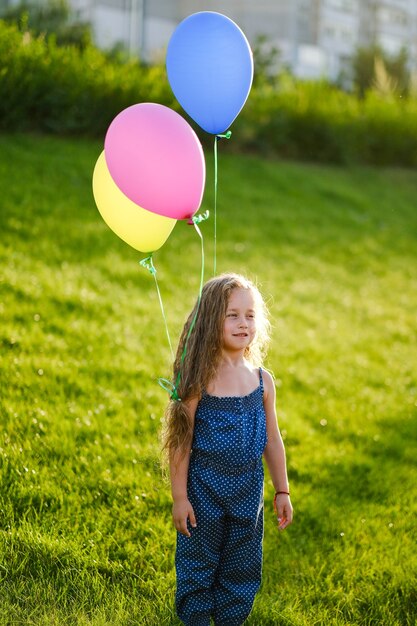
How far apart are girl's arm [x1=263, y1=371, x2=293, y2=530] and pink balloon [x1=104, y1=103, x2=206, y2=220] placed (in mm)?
674

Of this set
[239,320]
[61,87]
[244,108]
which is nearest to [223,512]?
[239,320]

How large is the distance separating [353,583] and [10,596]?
1.37 m

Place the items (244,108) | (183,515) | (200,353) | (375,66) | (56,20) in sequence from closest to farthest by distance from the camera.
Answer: (183,515), (200,353), (244,108), (56,20), (375,66)

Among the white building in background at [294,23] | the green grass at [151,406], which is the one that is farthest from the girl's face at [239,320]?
the white building in background at [294,23]

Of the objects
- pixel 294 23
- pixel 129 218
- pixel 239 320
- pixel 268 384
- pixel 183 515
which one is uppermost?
pixel 129 218

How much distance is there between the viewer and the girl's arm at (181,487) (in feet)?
8.16

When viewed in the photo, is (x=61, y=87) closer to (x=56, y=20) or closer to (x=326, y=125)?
(x=56, y=20)

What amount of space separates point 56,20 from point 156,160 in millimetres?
11074

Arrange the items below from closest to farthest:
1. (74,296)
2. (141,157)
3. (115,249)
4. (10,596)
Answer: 1. (141,157)
2. (10,596)
3. (74,296)
4. (115,249)

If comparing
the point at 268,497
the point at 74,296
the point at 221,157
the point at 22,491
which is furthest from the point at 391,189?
the point at 22,491

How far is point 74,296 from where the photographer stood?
5566 mm

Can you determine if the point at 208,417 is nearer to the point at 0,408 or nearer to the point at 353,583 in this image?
the point at 353,583

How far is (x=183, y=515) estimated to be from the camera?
2486mm

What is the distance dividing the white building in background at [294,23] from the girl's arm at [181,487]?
16.5 m
